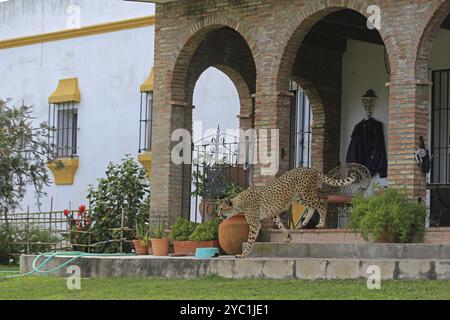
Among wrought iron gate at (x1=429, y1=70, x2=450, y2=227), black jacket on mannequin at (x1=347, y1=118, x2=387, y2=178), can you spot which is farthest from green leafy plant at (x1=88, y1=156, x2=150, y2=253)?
wrought iron gate at (x1=429, y1=70, x2=450, y2=227)

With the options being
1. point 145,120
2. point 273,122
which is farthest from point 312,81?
point 145,120

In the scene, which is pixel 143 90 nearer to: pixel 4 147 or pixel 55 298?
pixel 4 147

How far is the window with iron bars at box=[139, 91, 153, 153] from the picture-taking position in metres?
27.3

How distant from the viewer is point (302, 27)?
19172 millimetres

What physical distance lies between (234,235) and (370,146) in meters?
4.40

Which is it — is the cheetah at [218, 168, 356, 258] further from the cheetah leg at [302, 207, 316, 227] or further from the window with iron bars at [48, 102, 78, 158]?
the window with iron bars at [48, 102, 78, 158]

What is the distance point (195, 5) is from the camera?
20688 millimetres

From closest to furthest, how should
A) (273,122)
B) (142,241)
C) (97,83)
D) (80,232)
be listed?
(273,122)
(142,241)
(80,232)
(97,83)

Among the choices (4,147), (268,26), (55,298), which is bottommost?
(55,298)

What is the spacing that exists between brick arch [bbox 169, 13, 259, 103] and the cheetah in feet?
8.84

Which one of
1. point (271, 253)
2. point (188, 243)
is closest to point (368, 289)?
point (271, 253)

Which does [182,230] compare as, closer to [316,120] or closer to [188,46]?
[188,46]

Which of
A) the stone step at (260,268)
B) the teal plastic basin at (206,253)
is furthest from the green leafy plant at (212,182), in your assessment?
the stone step at (260,268)
